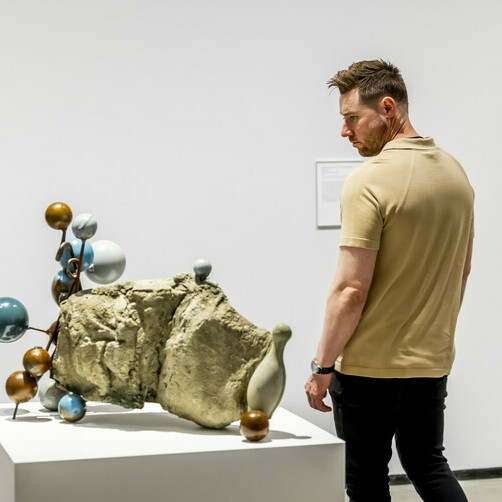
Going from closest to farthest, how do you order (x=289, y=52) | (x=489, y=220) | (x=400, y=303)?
(x=400, y=303) → (x=289, y=52) → (x=489, y=220)

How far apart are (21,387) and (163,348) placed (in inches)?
16.3

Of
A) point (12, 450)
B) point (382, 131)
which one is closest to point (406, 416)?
point (382, 131)

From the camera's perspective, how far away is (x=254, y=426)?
2.10 meters

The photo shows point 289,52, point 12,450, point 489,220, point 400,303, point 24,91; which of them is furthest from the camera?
point 489,220

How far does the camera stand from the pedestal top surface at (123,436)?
2.03 metres

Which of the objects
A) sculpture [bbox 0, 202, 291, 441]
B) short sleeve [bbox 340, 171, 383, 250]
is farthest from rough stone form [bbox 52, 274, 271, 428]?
short sleeve [bbox 340, 171, 383, 250]

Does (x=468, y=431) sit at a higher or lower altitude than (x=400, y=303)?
lower

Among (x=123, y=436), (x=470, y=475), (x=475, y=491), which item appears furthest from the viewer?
(x=470, y=475)

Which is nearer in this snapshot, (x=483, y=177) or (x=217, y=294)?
(x=217, y=294)

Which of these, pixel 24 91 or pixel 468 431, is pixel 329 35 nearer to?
pixel 24 91

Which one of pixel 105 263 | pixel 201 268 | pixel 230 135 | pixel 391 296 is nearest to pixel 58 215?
pixel 105 263

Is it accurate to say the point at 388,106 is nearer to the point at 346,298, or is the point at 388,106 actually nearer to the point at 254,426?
the point at 346,298

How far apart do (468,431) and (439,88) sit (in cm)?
169

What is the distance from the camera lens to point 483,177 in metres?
4.33
